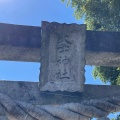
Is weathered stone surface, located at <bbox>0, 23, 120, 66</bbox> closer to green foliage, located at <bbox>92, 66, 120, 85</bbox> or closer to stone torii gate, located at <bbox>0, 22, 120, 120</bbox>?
stone torii gate, located at <bbox>0, 22, 120, 120</bbox>

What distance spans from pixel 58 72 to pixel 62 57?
170mm

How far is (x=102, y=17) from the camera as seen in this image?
28.4 feet

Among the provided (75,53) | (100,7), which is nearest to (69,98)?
(75,53)

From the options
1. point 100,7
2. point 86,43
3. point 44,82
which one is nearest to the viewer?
point 44,82

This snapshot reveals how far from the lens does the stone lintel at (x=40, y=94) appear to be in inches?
150

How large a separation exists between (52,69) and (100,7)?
16.7 feet

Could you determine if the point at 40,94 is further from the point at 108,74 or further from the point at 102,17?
the point at 102,17

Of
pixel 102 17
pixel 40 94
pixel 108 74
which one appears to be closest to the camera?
pixel 40 94

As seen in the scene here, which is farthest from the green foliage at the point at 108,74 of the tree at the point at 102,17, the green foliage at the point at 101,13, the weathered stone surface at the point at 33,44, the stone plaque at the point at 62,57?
the stone plaque at the point at 62,57

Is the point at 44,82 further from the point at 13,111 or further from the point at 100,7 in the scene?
the point at 100,7

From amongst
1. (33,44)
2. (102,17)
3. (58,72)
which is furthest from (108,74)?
(58,72)

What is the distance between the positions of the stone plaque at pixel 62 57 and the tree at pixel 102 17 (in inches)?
155

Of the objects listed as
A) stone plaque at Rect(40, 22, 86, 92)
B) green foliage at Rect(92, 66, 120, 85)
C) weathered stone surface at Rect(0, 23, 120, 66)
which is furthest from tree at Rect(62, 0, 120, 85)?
stone plaque at Rect(40, 22, 86, 92)

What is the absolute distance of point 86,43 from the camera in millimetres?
4109
